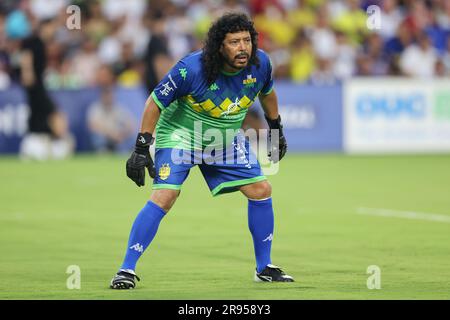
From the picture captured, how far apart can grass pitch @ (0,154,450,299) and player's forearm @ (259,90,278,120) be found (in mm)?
1359

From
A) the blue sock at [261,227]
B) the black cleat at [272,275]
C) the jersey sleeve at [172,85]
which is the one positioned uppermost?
the jersey sleeve at [172,85]

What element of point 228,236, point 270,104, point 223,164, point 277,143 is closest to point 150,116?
point 223,164

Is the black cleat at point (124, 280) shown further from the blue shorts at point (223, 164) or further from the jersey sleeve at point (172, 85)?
the jersey sleeve at point (172, 85)

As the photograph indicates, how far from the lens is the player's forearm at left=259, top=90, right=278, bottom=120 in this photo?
31.9 feet

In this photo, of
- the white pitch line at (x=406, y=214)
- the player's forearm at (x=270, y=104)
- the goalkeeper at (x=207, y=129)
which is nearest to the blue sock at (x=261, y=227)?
the goalkeeper at (x=207, y=129)

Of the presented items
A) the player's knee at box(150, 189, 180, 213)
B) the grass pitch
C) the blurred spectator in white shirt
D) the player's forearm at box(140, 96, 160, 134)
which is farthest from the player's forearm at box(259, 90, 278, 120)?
the blurred spectator in white shirt

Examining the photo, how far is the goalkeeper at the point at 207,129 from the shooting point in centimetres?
898

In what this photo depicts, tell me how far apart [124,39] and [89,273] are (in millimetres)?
16501

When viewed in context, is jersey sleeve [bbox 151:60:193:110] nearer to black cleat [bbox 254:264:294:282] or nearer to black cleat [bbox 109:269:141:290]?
black cleat [bbox 109:269:141:290]

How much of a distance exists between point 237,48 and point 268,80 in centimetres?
64

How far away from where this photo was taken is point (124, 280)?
8805 millimetres

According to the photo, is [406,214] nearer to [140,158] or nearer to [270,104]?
[270,104]
